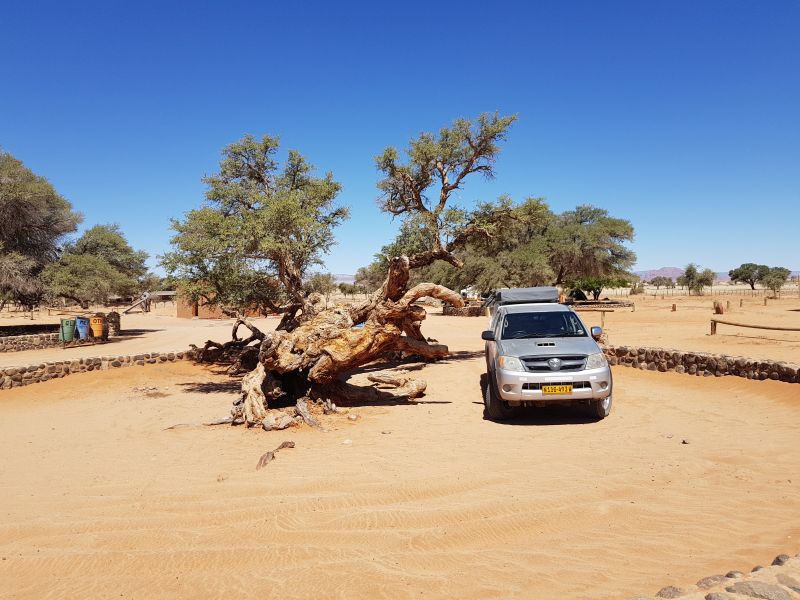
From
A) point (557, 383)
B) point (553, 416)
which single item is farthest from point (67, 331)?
point (557, 383)

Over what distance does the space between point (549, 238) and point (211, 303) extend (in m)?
37.3

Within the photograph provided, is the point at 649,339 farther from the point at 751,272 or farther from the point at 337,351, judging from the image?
the point at 751,272

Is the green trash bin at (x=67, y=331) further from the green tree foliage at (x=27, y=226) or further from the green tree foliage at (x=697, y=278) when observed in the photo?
the green tree foliage at (x=697, y=278)

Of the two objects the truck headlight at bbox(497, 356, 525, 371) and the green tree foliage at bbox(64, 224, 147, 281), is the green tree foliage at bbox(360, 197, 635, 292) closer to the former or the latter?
the green tree foliage at bbox(64, 224, 147, 281)

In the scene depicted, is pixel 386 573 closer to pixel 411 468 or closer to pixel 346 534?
pixel 346 534

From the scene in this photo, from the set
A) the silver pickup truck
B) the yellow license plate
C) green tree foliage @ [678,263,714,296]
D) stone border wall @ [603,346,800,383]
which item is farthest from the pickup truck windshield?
green tree foliage @ [678,263,714,296]

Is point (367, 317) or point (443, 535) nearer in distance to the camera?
point (443, 535)

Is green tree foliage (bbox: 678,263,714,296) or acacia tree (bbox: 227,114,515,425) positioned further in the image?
green tree foliage (bbox: 678,263,714,296)

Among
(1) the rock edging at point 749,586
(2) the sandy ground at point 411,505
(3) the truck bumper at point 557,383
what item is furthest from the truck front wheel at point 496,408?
(1) the rock edging at point 749,586

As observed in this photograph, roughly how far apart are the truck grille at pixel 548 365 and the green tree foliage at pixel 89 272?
25.6 metres

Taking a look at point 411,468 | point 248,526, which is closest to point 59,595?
point 248,526

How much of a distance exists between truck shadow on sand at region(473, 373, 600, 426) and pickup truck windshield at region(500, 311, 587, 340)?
→ 55.4 inches

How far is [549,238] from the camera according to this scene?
46.0m

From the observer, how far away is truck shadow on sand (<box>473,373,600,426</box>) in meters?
8.52
